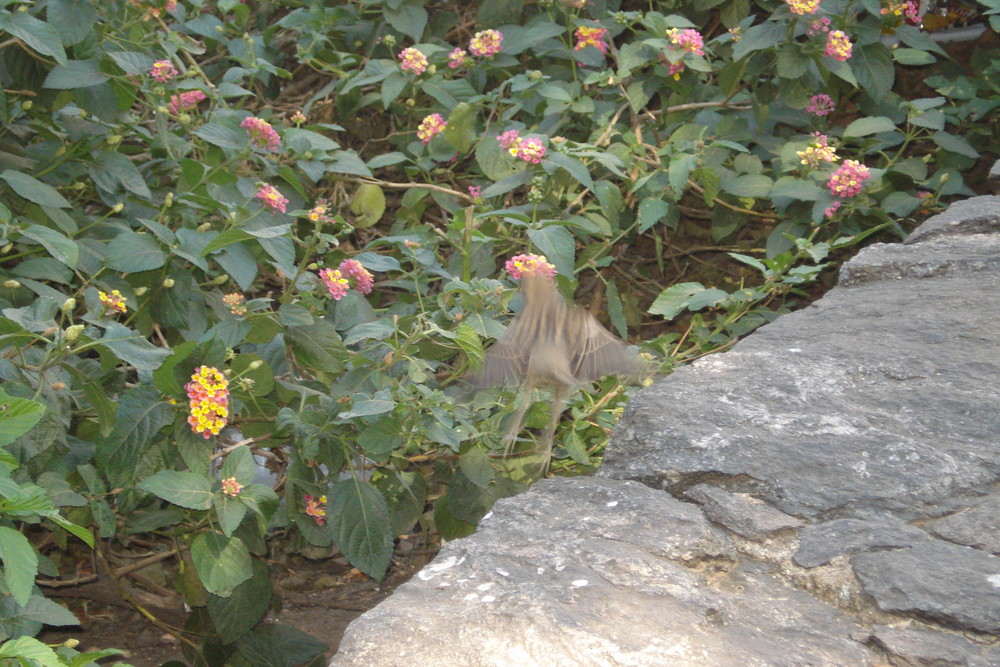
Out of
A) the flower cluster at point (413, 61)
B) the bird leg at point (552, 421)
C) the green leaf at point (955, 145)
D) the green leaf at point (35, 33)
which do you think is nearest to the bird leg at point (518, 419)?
the bird leg at point (552, 421)

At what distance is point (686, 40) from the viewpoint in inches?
131

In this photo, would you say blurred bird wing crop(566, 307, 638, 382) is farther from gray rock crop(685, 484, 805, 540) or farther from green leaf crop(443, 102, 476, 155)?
green leaf crop(443, 102, 476, 155)

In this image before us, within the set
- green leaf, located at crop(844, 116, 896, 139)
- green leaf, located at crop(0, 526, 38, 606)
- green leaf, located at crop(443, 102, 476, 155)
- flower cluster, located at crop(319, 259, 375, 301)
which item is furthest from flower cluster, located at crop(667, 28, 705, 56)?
green leaf, located at crop(0, 526, 38, 606)

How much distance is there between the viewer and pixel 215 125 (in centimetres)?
279

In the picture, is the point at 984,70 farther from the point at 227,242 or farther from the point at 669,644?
the point at 669,644

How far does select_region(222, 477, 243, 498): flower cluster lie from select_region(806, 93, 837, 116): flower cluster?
7.74ft

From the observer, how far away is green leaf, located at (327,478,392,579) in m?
2.14

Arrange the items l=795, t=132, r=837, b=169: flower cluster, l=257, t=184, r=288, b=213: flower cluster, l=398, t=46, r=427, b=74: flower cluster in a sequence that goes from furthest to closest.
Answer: l=398, t=46, r=427, b=74: flower cluster
l=795, t=132, r=837, b=169: flower cluster
l=257, t=184, r=288, b=213: flower cluster

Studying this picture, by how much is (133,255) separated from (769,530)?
61.3 inches

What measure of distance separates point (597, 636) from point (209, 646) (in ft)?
5.09

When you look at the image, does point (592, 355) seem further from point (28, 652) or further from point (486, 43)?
point (486, 43)

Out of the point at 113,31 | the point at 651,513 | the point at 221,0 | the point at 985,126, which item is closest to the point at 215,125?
the point at 113,31

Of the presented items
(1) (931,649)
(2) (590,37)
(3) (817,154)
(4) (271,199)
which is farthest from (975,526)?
(2) (590,37)

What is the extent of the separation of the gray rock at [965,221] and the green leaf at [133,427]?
5.37 feet
